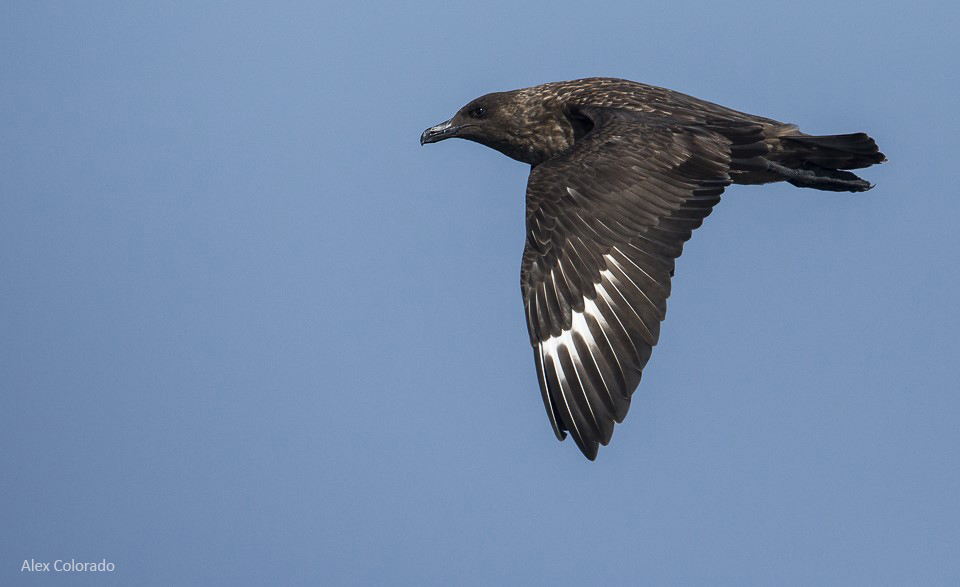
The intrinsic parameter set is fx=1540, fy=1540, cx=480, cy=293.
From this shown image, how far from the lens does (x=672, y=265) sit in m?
8.34

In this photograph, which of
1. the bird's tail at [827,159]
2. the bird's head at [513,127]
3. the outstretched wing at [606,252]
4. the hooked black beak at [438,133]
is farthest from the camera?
the hooked black beak at [438,133]

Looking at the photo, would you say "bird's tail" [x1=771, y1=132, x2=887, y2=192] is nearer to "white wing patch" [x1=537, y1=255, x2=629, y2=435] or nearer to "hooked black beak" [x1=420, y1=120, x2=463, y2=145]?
"white wing patch" [x1=537, y1=255, x2=629, y2=435]

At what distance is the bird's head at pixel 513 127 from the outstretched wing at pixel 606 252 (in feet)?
3.66

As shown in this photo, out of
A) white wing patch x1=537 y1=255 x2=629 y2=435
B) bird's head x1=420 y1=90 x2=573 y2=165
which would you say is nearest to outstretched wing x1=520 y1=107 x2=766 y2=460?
white wing patch x1=537 y1=255 x2=629 y2=435

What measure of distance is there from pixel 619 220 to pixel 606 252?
21 cm

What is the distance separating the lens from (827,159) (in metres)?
9.64

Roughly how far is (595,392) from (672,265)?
85 centimetres

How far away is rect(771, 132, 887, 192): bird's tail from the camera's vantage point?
9.50 m

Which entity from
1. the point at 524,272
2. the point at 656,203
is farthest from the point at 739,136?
the point at 524,272

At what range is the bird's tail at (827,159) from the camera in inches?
374

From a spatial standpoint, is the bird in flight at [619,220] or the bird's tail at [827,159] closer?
the bird in flight at [619,220]

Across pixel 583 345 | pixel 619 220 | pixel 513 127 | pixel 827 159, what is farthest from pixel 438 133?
pixel 583 345

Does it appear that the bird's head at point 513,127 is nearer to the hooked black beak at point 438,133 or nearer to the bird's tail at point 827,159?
the hooked black beak at point 438,133

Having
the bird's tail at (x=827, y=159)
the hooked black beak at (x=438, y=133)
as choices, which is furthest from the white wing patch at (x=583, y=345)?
the hooked black beak at (x=438, y=133)
